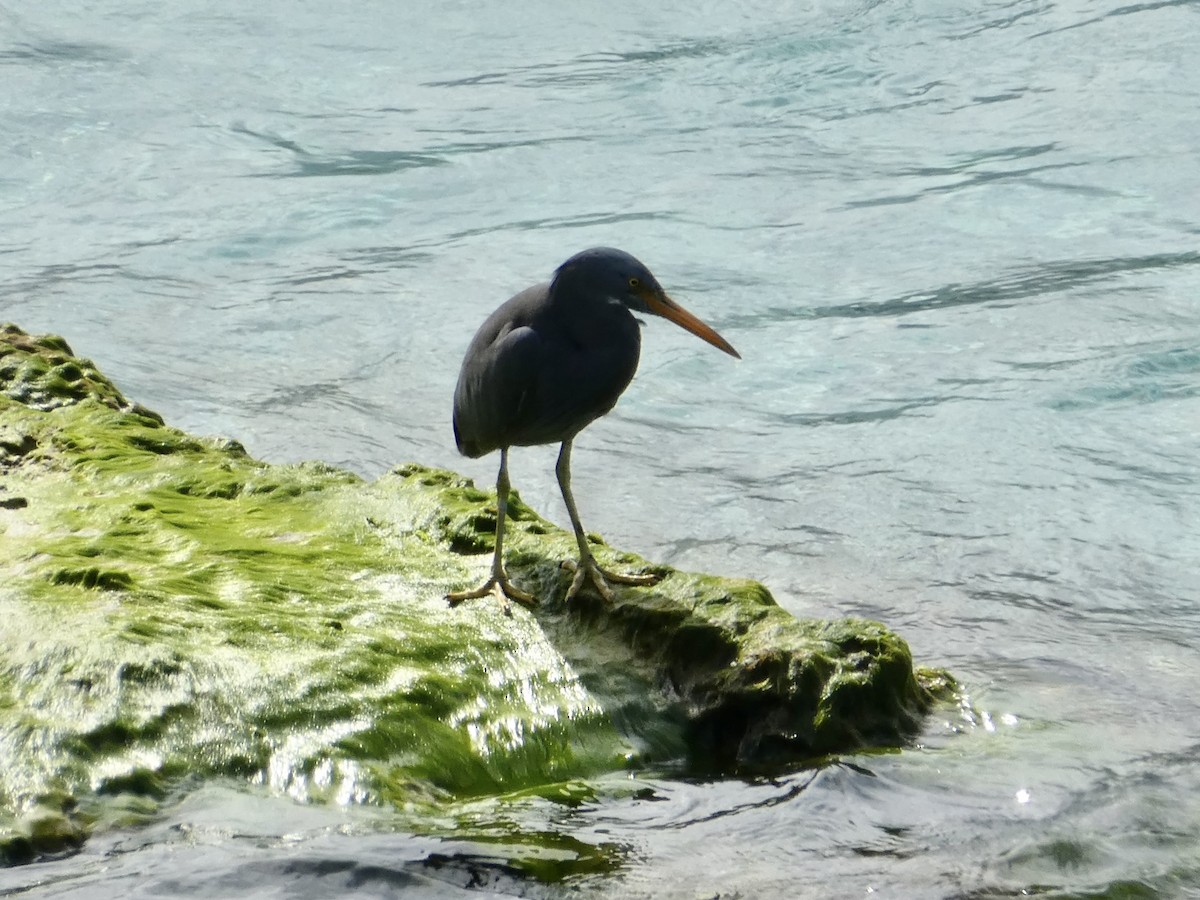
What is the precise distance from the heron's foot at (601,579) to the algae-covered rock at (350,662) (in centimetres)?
3

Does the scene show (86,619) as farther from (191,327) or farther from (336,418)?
(191,327)

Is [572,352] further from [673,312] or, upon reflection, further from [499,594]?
[499,594]

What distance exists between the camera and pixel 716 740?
329cm

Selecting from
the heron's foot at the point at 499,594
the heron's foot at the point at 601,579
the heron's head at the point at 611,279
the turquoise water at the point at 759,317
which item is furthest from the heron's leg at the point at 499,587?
the turquoise water at the point at 759,317

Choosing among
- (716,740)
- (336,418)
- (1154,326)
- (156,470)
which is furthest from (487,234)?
(716,740)

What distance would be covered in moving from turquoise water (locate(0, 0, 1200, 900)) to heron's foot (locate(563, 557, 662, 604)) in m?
0.57

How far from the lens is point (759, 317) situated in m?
7.95

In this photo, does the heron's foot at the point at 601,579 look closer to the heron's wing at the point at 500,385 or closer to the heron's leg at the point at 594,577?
the heron's leg at the point at 594,577

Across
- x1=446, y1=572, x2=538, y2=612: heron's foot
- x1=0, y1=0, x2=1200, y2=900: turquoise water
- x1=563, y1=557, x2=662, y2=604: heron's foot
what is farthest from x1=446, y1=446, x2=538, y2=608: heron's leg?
x1=0, y1=0, x2=1200, y2=900: turquoise water

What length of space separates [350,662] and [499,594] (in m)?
0.57

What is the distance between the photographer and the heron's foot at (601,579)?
3572mm

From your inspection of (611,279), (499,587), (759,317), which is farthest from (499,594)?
(759,317)

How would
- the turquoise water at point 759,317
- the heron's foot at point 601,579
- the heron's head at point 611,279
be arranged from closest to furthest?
the turquoise water at point 759,317, the heron's foot at point 601,579, the heron's head at point 611,279

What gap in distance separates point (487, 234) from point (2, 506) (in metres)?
5.67
